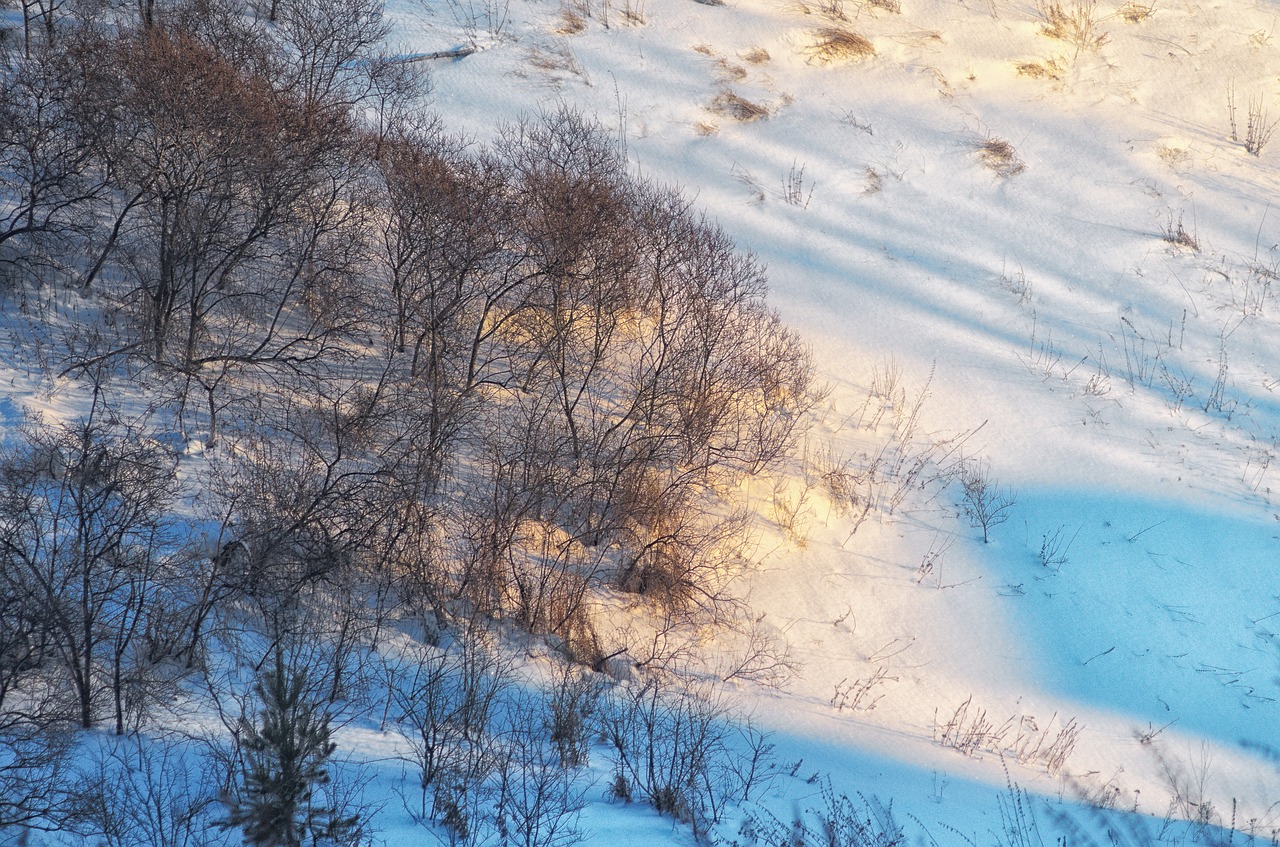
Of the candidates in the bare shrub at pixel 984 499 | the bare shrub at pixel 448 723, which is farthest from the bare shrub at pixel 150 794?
the bare shrub at pixel 984 499

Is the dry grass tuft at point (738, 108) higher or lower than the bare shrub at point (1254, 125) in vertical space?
lower

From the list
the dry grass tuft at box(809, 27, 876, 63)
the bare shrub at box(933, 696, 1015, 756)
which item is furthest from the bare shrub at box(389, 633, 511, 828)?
the dry grass tuft at box(809, 27, 876, 63)

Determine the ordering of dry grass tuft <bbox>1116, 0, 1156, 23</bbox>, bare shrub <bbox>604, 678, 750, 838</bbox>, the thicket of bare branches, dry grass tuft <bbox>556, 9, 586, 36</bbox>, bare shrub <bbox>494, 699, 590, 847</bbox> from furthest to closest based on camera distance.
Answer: dry grass tuft <bbox>1116, 0, 1156, 23</bbox> → dry grass tuft <bbox>556, 9, 586, 36</bbox> → the thicket of bare branches → bare shrub <bbox>604, 678, 750, 838</bbox> → bare shrub <bbox>494, 699, 590, 847</bbox>

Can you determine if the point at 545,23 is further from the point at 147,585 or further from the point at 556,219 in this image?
the point at 147,585

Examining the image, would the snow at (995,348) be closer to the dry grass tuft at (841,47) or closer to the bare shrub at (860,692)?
the bare shrub at (860,692)

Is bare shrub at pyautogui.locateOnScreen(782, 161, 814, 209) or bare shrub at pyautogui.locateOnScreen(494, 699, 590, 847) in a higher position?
bare shrub at pyautogui.locateOnScreen(782, 161, 814, 209)

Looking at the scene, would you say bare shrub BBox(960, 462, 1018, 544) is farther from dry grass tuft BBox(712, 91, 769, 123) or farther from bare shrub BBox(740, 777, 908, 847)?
dry grass tuft BBox(712, 91, 769, 123)
